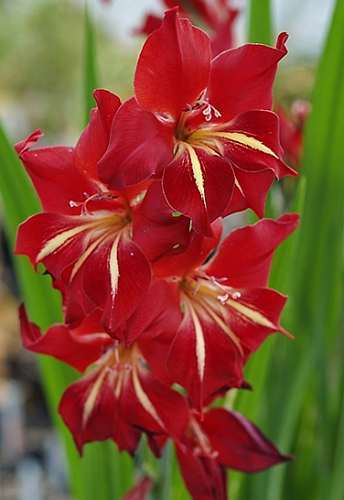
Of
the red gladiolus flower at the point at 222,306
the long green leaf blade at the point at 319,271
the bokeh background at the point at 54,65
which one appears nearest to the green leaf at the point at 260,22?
the long green leaf blade at the point at 319,271

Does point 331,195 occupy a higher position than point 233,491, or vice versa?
point 331,195

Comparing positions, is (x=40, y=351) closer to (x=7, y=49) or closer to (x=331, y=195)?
(x=331, y=195)

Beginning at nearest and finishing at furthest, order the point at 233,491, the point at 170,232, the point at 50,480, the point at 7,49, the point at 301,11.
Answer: the point at 170,232
the point at 233,491
the point at 50,480
the point at 301,11
the point at 7,49

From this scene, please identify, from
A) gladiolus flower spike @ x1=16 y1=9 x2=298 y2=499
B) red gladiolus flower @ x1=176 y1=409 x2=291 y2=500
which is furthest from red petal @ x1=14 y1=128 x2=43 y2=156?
red gladiolus flower @ x1=176 y1=409 x2=291 y2=500

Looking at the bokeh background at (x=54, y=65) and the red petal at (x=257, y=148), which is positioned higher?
the red petal at (x=257, y=148)

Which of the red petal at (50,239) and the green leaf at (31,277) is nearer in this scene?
the red petal at (50,239)

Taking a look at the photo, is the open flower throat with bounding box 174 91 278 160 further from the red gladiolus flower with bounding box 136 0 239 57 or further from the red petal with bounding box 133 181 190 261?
the red gladiolus flower with bounding box 136 0 239 57

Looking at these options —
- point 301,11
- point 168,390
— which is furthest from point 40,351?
point 301,11

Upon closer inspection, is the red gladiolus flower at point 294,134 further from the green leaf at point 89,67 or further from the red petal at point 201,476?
the red petal at point 201,476

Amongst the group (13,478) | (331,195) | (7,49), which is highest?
(331,195)
